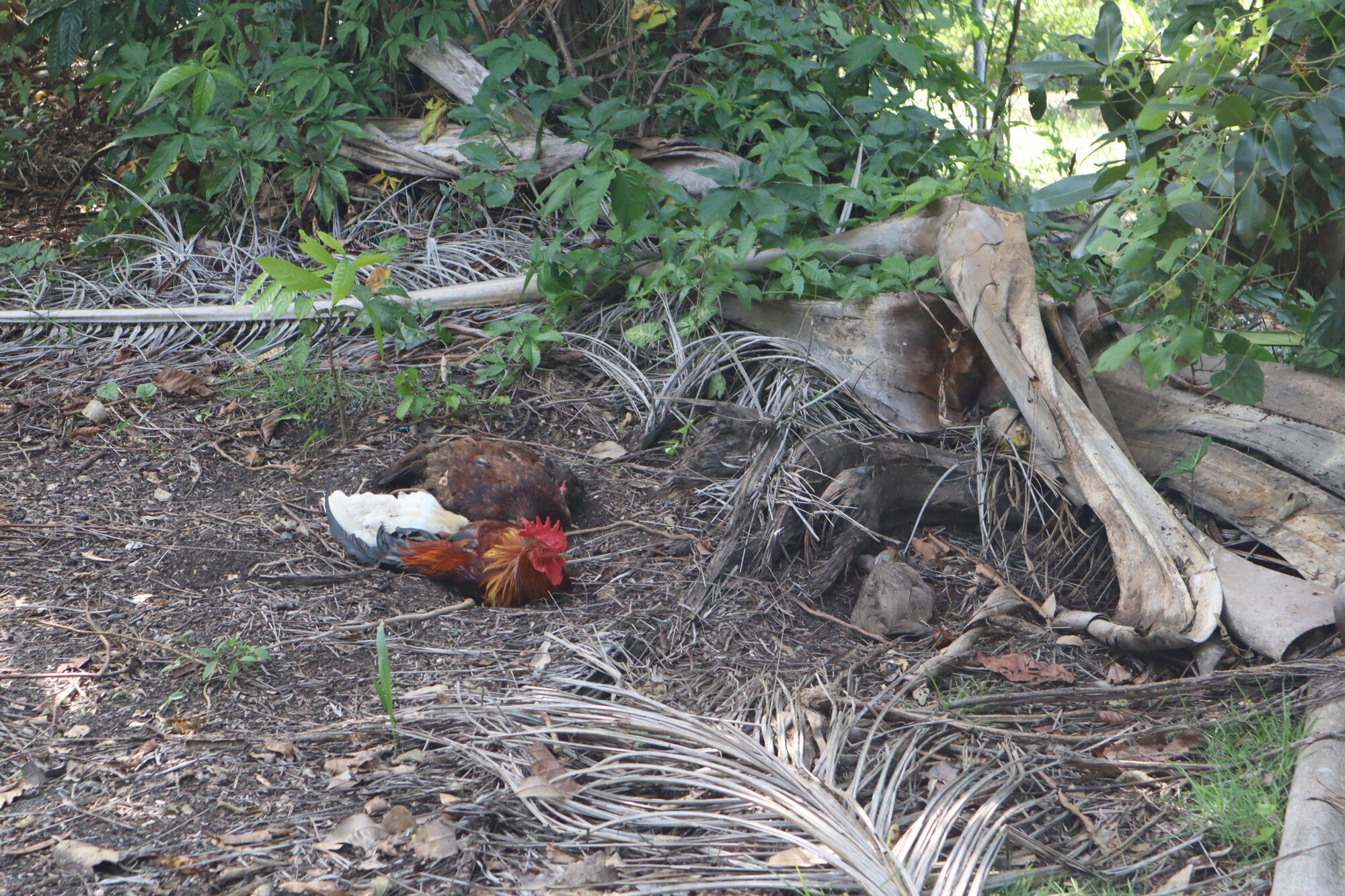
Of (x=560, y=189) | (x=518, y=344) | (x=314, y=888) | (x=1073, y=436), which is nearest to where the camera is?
(x=314, y=888)

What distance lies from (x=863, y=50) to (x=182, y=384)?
3388 millimetres

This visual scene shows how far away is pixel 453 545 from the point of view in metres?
3.04

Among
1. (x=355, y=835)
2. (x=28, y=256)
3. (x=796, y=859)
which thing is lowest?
(x=28, y=256)

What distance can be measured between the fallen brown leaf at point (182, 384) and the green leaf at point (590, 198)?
1.81 metres

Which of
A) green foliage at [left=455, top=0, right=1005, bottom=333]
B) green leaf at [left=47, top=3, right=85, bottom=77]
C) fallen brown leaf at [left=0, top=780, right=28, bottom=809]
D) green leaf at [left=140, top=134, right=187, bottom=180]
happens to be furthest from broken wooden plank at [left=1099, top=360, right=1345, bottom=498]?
green leaf at [left=47, top=3, right=85, bottom=77]

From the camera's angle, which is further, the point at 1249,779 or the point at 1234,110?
the point at 1234,110

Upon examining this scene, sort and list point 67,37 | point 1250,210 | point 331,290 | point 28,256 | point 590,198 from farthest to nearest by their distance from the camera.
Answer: point 28,256
point 67,37
point 590,198
point 331,290
point 1250,210

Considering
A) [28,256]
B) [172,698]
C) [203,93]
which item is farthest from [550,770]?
[28,256]

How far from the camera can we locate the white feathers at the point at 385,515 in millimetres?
3021

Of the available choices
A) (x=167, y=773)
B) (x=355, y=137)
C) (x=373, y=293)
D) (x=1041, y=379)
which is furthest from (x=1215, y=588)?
(x=355, y=137)

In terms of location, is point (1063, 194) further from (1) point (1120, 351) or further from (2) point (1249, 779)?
(2) point (1249, 779)

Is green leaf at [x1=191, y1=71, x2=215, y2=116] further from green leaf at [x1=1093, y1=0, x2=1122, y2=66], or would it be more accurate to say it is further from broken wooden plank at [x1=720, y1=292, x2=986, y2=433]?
green leaf at [x1=1093, y1=0, x2=1122, y2=66]

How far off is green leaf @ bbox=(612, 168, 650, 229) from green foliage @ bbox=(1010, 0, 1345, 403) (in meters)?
1.52

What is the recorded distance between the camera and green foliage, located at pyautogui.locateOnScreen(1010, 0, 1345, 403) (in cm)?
228
